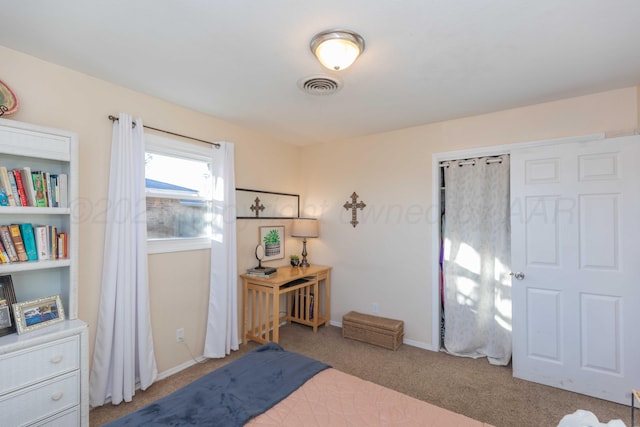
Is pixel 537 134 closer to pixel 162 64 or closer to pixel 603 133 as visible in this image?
pixel 603 133

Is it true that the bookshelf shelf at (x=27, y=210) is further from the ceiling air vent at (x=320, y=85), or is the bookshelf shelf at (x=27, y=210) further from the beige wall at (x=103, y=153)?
the ceiling air vent at (x=320, y=85)

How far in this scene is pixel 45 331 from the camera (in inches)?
69.7

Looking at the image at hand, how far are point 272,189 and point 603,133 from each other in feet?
10.8

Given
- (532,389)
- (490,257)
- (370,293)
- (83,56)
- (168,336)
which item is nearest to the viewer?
(83,56)

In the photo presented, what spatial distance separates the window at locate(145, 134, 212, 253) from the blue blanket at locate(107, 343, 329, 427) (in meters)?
1.47

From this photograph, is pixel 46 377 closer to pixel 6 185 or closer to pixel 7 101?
pixel 6 185

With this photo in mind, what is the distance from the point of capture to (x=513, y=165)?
2.78 m

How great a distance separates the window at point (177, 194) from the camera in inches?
106

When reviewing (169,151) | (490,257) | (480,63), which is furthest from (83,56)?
(490,257)

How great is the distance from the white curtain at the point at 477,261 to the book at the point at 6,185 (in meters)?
3.51

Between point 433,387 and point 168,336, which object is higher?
point 168,336

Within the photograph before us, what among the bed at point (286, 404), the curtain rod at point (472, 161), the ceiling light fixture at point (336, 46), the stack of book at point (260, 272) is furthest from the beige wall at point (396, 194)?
the bed at point (286, 404)

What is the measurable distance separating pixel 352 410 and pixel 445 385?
164cm

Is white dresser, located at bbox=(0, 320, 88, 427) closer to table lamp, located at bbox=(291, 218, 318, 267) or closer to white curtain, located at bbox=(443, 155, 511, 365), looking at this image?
table lamp, located at bbox=(291, 218, 318, 267)
